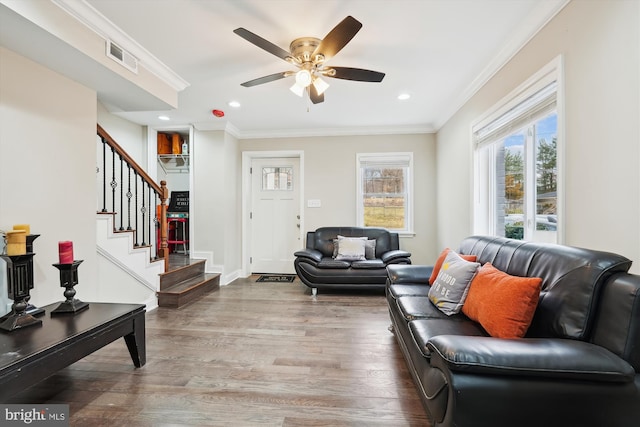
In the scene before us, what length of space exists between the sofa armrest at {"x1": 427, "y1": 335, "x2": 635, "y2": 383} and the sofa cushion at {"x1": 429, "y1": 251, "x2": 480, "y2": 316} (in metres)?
0.73

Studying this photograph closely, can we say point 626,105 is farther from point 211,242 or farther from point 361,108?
point 211,242

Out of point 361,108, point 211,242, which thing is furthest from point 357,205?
point 211,242

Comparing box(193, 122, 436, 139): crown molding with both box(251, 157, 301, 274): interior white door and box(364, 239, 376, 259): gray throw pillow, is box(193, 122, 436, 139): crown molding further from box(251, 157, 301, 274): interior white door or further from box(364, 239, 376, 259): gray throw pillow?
box(364, 239, 376, 259): gray throw pillow

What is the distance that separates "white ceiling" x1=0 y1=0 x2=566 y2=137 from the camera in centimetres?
188

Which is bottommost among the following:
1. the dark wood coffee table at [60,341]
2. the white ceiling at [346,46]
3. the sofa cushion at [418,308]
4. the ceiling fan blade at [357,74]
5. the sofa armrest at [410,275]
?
the dark wood coffee table at [60,341]

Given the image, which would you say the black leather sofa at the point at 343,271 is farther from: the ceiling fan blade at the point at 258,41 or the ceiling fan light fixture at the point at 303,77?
the ceiling fan blade at the point at 258,41

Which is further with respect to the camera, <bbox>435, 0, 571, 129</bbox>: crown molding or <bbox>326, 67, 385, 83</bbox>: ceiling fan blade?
<bbox>326, 67, 385, 83</bbox>: ceiling fan blade

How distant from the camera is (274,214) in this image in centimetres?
501

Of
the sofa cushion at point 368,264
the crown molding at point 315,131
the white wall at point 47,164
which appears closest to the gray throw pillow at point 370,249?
the sofa cushion at point 368,264

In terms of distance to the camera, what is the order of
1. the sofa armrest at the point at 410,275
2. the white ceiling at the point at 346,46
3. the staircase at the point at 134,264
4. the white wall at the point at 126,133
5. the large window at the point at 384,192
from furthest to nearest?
the large window at the point at 384,192, the white wall at the point at 126,133, the staircase at the point at 134,264, the sofa armrest at the point at 410,275, the white ceiling at the point at 346,46

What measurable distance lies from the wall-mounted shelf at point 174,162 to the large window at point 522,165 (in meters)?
4.49

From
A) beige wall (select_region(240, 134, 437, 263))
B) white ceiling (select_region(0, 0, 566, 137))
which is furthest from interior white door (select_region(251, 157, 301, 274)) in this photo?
white ceiling (select_region(0, 0, 566, 137))

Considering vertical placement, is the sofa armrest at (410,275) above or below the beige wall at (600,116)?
below

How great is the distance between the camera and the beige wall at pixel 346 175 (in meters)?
4.59
